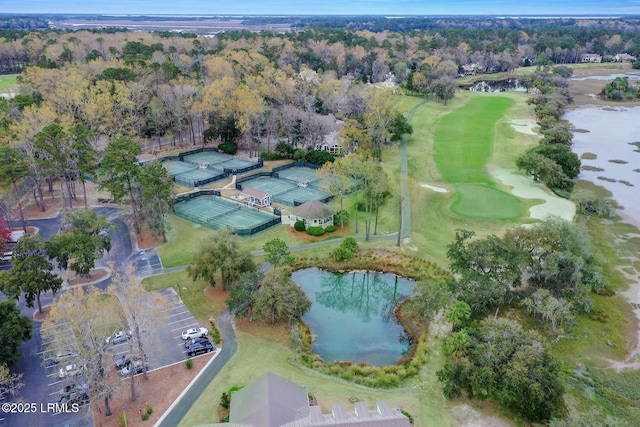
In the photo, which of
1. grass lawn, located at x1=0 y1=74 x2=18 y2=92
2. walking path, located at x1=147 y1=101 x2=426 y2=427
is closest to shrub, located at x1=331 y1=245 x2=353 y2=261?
walking path, located at x1=147 y1=101 x2=426 y2=427

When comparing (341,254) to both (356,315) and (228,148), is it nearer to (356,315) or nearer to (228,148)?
(356,315)

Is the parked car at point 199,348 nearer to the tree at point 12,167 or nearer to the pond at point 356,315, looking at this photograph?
the pond at point 356,315

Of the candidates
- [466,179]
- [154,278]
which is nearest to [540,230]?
[466,179]

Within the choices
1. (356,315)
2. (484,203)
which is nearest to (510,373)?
(356,315)

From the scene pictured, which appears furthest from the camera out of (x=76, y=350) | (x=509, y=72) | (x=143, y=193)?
(x=509, y=72)

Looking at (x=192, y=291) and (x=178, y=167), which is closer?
(x=192, y=291)

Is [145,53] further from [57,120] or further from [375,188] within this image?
[375,188]

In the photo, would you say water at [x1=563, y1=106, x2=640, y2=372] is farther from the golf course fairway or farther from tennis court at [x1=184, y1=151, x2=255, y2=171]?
tennis court at [x1=184, y1=151, x2=255, y2=171]

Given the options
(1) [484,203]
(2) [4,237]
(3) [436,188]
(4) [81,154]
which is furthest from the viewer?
(3) [436,188]
